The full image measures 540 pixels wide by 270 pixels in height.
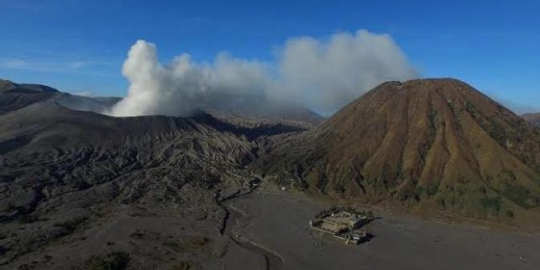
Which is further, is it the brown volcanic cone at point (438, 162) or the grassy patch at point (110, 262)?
the brown volcanic cone at point (438, 162)

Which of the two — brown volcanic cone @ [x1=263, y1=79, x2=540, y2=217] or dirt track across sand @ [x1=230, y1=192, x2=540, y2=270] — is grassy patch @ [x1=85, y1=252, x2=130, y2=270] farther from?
brown volcanic cone @ [x1=263, y1=79, x2=540, y2=217]

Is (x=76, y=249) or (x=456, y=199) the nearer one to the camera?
(x=76, y=249)

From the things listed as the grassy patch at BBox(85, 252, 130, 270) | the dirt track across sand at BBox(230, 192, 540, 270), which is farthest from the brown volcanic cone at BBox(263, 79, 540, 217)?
the grassy patch at BBox(85, 252, 130, 270)

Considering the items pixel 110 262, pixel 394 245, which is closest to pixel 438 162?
pixel 394 245

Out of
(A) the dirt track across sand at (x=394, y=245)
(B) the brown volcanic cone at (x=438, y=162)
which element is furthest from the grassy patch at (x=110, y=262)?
(B) the brown volcanic cone at (x=438, y=162)

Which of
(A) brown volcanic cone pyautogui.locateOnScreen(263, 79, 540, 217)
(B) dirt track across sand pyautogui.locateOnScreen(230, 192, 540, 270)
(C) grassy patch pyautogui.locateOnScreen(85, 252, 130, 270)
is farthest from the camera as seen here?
(A) brown volcanic cone pyautogui.locateOnScreen(263, 79, 540, 217)

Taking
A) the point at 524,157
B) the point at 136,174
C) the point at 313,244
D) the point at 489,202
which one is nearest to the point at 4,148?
the point at 136,174

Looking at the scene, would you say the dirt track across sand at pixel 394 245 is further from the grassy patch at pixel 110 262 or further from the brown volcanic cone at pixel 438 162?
the grassy patch at pixel 110 262

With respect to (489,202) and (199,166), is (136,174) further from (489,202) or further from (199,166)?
(489,202)
